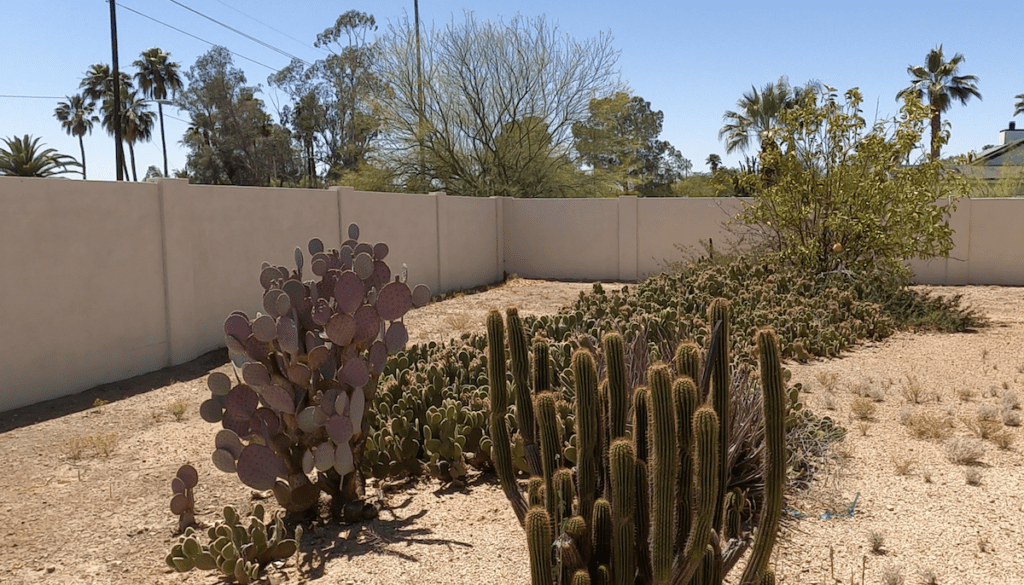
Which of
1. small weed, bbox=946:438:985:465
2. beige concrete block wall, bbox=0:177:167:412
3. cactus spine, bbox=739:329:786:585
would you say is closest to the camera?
cactus spine, bbox=739:329:786:585

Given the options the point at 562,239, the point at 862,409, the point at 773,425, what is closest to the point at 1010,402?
the point at 862,409

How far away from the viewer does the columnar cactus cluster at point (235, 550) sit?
11.1 ft

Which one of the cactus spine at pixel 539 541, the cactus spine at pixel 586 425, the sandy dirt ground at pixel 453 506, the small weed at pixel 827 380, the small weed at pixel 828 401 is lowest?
the sandy dirt ground at pixel 453 506

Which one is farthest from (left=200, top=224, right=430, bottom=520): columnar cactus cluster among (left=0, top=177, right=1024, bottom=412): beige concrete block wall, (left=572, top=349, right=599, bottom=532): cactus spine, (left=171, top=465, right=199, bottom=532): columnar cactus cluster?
(left=0, top=177, right=1024, bottom=412): beige concrete block wall

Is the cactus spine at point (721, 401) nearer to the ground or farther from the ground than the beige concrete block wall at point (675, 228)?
nearer to the ground

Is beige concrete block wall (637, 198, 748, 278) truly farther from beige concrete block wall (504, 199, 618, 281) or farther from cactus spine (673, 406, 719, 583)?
cactus spine (673, 406, 719, 583)

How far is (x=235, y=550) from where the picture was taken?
11.1ft

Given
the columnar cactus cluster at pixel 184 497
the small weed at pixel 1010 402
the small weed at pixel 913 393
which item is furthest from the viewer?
the small weed at pixel 913 393

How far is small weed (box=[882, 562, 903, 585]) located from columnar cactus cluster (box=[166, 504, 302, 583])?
2.41m

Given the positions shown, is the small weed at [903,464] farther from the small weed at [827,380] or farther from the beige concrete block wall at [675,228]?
the beige concrete block wall at [675,228]

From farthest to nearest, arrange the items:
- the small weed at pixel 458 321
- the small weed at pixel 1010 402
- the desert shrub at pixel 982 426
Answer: the small weed at pixel 458 321, the small weed at pixel 1010 402, the desert shrub at pixel 982 426

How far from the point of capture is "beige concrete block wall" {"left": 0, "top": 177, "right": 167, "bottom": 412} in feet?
21.9

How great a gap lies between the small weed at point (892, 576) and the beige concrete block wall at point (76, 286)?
653cm

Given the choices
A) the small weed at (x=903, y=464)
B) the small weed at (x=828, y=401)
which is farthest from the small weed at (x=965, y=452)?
the small weed at (x=828, y=401)
